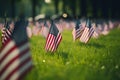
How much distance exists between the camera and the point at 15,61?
7457mm

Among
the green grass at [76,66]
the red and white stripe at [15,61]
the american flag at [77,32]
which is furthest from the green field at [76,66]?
the american flag at [77,32]

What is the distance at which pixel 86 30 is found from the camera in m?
16.7

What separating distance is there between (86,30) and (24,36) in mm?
9390

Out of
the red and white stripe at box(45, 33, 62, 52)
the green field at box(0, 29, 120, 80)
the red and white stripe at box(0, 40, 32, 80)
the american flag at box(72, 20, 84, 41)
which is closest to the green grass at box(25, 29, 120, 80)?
the green field at box(0, 29, 120, 80)

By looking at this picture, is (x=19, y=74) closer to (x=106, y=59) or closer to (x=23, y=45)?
(x=23, y=45)

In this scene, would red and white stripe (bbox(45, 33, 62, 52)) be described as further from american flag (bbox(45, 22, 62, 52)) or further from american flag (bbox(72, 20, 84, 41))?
american flag (bbox(72, 20, 84, 41))

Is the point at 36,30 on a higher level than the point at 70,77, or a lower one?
lower

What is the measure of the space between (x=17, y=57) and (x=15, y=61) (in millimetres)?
89

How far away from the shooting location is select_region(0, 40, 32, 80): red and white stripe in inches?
292

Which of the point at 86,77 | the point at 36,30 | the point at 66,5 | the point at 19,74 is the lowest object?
the point at 66,5

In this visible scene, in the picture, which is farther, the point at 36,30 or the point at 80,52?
the point at 36,30

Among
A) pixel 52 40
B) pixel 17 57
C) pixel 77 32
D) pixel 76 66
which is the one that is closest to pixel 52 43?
pixel 52 40

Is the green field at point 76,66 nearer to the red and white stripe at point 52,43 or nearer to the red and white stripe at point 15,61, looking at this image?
the red and white stripe at point 52,43

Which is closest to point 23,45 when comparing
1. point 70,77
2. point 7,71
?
point 7,71
